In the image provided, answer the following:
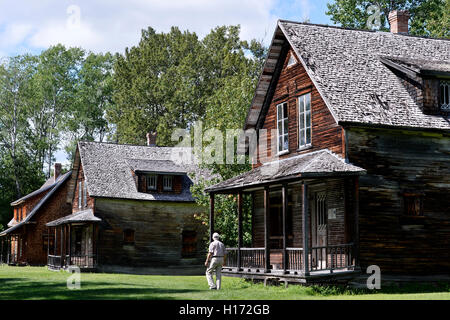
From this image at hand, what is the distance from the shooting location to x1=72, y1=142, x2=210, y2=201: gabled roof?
4219cm

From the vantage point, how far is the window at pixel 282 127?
27719 mm

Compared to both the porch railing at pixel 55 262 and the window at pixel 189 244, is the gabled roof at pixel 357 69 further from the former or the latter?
the porch railing at pixel 55 262

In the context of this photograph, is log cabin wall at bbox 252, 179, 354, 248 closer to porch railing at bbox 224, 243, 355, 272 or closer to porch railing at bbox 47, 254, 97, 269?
porch railing at bbox 224, 243, 355, 272

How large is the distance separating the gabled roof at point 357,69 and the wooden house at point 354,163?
0.05 m

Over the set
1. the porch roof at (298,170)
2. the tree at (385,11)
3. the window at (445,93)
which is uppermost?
the tree at (385,11)

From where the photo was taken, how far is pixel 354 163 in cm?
2330

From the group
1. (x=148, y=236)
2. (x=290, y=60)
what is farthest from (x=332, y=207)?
(x=148, y=236)

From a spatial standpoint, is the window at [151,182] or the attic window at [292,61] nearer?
the attic window at [292,61]

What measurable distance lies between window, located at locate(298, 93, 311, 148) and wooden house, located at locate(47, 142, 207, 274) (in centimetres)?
1625

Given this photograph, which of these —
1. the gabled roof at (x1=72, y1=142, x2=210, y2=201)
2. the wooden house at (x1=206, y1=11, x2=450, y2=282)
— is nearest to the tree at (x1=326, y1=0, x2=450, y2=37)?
the gabled roof at (x1=72, y1=142, x2=210, y2=201)

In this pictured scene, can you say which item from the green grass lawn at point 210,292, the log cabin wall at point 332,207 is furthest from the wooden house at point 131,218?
the green grass lawn at point 210,292

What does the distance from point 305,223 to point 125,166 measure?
25195 mm
